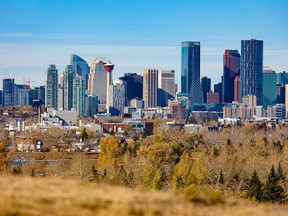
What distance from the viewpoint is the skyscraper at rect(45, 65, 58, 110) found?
166m

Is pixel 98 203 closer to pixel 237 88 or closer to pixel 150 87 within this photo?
pixel 150 87

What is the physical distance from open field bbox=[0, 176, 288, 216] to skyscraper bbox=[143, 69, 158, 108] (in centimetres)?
17161

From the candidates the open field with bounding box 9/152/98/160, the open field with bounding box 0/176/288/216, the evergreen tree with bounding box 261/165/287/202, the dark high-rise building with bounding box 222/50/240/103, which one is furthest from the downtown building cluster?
the open field with bounding box 0/176/288/216

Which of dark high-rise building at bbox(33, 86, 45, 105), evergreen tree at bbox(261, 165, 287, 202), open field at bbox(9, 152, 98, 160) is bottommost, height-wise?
open field at bbox(9, 152, 98, 160)

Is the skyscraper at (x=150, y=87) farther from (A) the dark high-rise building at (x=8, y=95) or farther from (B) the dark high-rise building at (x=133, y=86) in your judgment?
(A) the dark high-rise building at (x=8, y=95)

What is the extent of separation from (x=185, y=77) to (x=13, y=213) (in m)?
182

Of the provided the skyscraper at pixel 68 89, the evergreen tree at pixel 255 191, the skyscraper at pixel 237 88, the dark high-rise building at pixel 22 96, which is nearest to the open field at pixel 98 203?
the evergreen tree at pixel 255 191

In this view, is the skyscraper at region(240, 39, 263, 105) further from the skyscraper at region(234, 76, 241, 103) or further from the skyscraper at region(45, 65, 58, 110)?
the skyscraper at region(45, 65, 58, 110)

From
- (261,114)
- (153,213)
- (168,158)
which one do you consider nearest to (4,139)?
(168,158)

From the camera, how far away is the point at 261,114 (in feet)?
531

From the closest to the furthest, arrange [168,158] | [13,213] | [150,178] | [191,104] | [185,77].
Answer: [13,213], [150,178], [168,158], [191,104], [185,77]

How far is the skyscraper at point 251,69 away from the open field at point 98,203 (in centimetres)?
17407

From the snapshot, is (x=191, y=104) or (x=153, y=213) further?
(x=191, y=104)

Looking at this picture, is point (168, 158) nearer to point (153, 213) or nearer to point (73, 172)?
point (73, 172)
